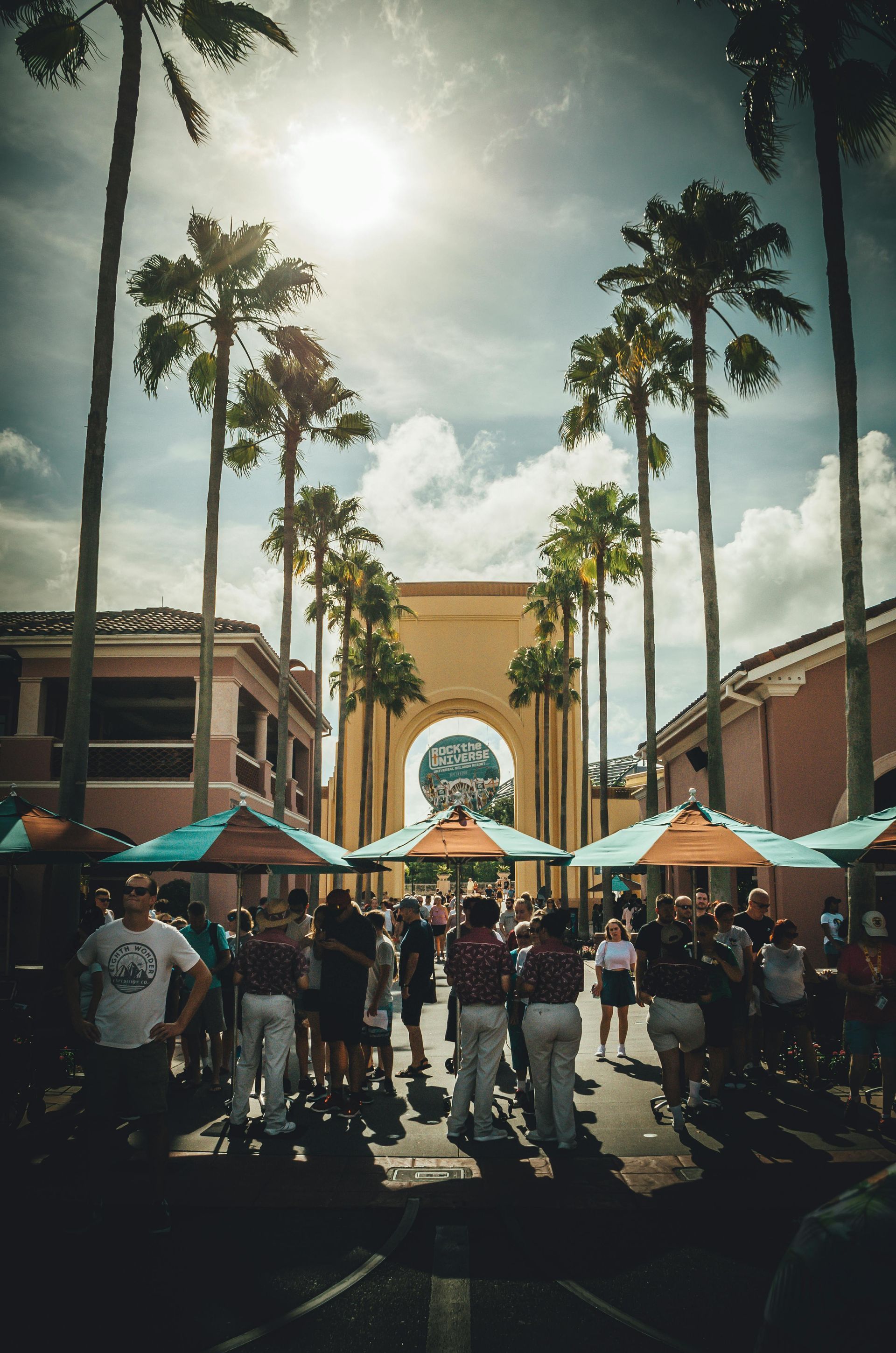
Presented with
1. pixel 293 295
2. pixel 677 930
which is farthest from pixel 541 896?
pixel 677 930

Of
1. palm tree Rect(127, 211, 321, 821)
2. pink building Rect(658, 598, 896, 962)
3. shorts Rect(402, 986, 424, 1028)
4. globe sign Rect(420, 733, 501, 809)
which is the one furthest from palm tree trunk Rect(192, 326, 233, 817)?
globe sign Rect(420, 733, 501, 809)

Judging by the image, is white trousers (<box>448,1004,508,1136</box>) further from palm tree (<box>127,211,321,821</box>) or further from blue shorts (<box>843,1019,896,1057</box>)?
palm tree (<box>127,211,321,821</box>)

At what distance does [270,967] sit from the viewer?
7.55m

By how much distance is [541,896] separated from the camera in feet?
105

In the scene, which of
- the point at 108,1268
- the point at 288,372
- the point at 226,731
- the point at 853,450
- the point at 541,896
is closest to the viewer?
the point at 108,1268

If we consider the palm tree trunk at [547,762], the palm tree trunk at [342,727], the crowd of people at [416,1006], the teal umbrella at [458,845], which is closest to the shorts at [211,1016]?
the crowd of people at [416,1006]

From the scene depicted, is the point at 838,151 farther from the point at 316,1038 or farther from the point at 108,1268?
the point at 108,1268

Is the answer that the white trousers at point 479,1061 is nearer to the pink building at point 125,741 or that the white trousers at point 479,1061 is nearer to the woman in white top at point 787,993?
the woman in white top at point 787,993

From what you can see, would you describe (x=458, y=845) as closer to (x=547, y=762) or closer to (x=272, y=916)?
(x=272, y=916)

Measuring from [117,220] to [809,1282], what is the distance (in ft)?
45.9

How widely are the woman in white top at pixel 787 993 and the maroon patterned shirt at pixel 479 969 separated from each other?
11.8 ft

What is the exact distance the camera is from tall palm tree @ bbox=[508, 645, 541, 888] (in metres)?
46.2

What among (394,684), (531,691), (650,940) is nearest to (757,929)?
(650,940)

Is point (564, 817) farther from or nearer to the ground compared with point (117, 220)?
nearer to the ground
